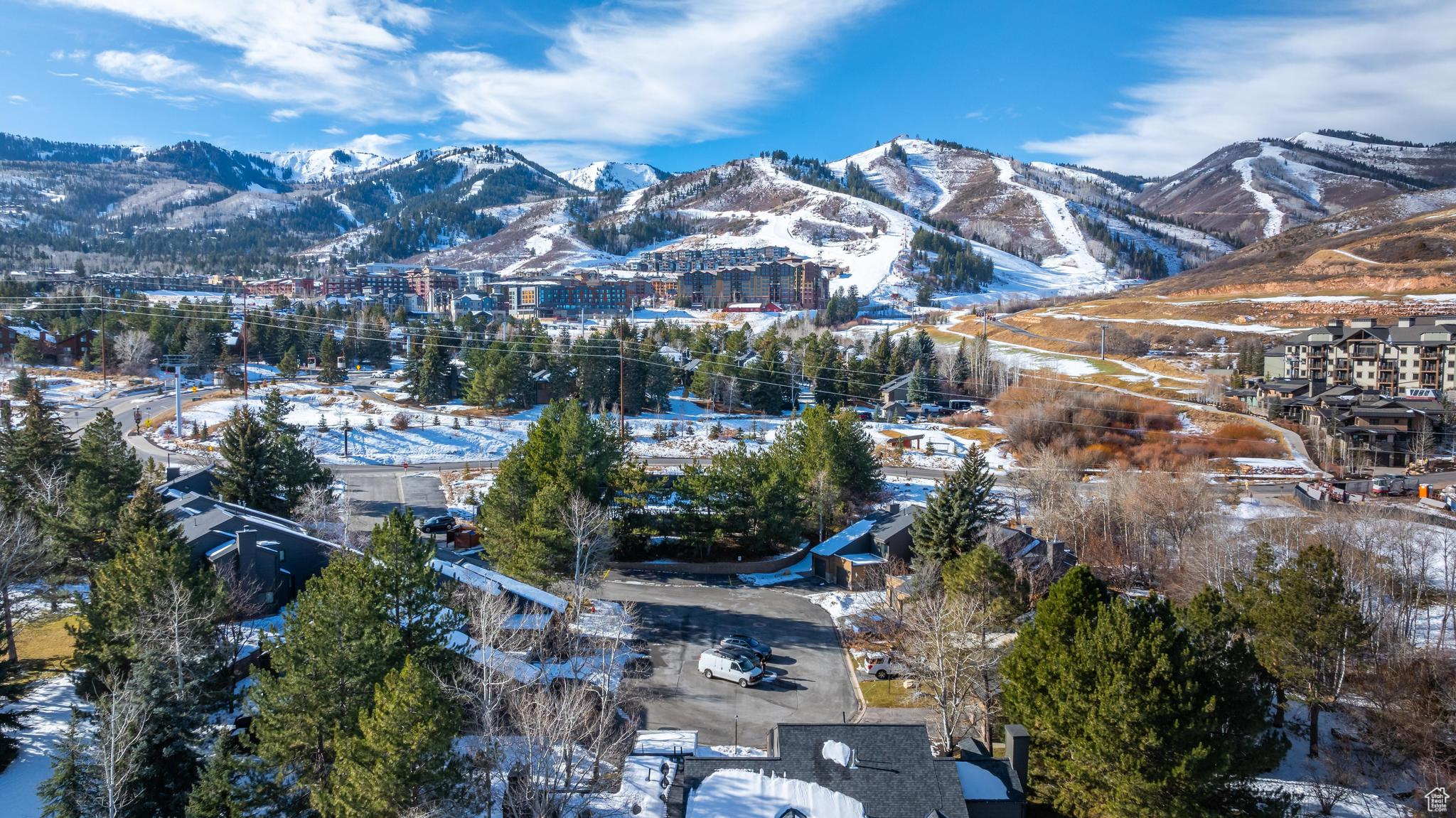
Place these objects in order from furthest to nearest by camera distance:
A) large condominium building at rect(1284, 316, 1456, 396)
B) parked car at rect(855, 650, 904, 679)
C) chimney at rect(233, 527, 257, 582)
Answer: large condominium building at rect(1284, 316, 1456, 396) < chimney at rect(233, 527, 257, 582) < parked car at rect(855, 650, 904, 679)

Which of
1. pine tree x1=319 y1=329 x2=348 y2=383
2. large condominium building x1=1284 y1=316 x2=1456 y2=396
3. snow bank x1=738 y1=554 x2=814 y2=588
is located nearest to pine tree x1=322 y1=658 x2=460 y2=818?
snow bank x1=738 y1=554 x2=814 y2=588

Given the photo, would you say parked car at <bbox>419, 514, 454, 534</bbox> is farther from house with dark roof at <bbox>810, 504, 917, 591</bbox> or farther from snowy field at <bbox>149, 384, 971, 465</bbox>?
house with dark roof at <bbox>810, 504, 917, 591</bbox>

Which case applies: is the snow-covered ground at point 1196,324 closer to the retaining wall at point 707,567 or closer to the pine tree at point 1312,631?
the retaining wall at point 707,567

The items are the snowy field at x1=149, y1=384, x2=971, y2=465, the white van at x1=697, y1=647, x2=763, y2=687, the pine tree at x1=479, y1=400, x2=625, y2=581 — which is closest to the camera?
the white van at x1=697, y1=647, x2=763, y2=687

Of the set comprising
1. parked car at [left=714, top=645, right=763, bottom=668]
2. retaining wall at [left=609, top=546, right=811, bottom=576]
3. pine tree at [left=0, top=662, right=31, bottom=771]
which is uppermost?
pine tree at [left=0, top=662, right=31, bottom=771]

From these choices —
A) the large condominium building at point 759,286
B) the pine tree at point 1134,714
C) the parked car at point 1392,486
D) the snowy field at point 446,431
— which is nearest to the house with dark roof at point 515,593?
the pine tree at point 1134,714

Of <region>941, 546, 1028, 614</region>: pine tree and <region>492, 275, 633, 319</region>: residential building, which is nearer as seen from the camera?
<region>941, 546, 1028, 614</region>: pine tree

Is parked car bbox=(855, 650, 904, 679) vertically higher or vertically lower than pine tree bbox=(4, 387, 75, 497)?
lower
